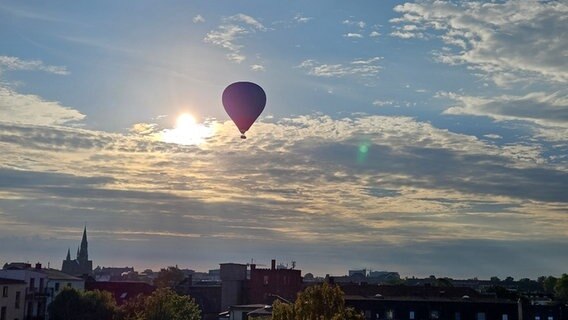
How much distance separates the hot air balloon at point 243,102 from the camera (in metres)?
59.7

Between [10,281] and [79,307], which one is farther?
[79,307]

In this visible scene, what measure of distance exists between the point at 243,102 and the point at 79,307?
3751 centimetres

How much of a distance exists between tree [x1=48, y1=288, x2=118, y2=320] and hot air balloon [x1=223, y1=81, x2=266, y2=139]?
3499 centimetres

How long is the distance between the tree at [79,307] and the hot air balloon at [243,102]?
115 ft

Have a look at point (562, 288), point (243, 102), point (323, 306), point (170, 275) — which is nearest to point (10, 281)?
point (243, 102)

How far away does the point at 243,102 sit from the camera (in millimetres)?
59844

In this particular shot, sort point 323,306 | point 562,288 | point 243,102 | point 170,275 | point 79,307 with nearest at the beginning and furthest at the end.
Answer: point 323,306 → point 243,102 → point 79,307 → point 170,275 → point 562,288

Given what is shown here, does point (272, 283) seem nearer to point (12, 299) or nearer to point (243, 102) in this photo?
point (12, 299)

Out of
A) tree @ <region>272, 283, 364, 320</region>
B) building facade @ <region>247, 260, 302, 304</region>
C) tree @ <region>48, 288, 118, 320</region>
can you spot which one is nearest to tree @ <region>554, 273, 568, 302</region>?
building facade @ <region>247, 260, 302, 304</region>

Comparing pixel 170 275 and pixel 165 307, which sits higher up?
pixel 170 275

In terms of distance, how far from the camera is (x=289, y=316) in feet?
124

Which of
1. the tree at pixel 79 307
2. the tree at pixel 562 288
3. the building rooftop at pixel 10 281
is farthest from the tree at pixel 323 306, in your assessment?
the tree at pixel 562 288

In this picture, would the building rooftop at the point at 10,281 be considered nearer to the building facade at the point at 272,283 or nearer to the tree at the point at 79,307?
the tree at the point at 79,307

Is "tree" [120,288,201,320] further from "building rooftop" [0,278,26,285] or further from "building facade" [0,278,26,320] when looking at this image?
"building rooftop" [0,278,26,285]
